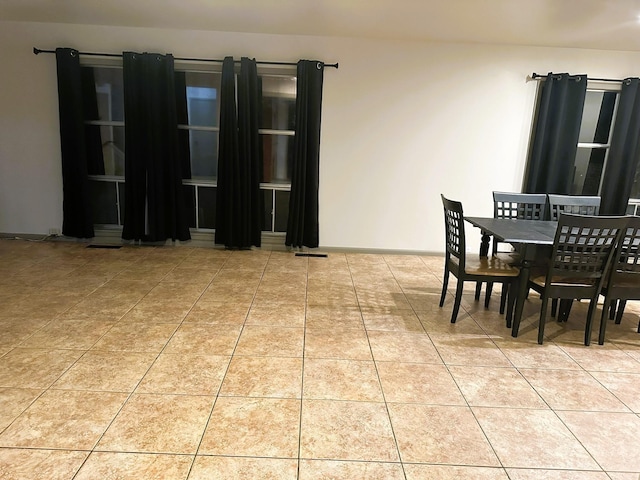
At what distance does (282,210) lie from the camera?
16.0 feet

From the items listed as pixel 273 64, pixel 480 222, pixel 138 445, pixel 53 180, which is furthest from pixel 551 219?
pixel 53 180

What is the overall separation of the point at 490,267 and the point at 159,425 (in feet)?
7.74

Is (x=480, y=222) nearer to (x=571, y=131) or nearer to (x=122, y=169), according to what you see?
(x=571, y=131)

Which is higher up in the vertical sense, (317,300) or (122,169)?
(122,169)

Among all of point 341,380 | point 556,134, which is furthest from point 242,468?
point 556,134

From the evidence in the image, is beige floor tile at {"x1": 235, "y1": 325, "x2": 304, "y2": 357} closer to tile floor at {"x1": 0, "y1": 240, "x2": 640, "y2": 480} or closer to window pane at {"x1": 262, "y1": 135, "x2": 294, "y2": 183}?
tile floor at {"x1": 0, "y1": 240, "x2": 640, "y2": 480}

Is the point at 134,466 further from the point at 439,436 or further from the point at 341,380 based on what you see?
the point at 439,436

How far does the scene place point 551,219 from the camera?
3545 millimetres

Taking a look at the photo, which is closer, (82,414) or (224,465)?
(224,465)

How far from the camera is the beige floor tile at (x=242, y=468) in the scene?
146cm

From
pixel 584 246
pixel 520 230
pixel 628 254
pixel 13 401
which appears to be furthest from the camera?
pixel 520 230

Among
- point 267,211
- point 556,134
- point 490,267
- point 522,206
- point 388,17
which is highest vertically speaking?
point 388,17

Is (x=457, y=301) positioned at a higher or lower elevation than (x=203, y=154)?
lower

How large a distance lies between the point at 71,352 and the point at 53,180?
324cm
